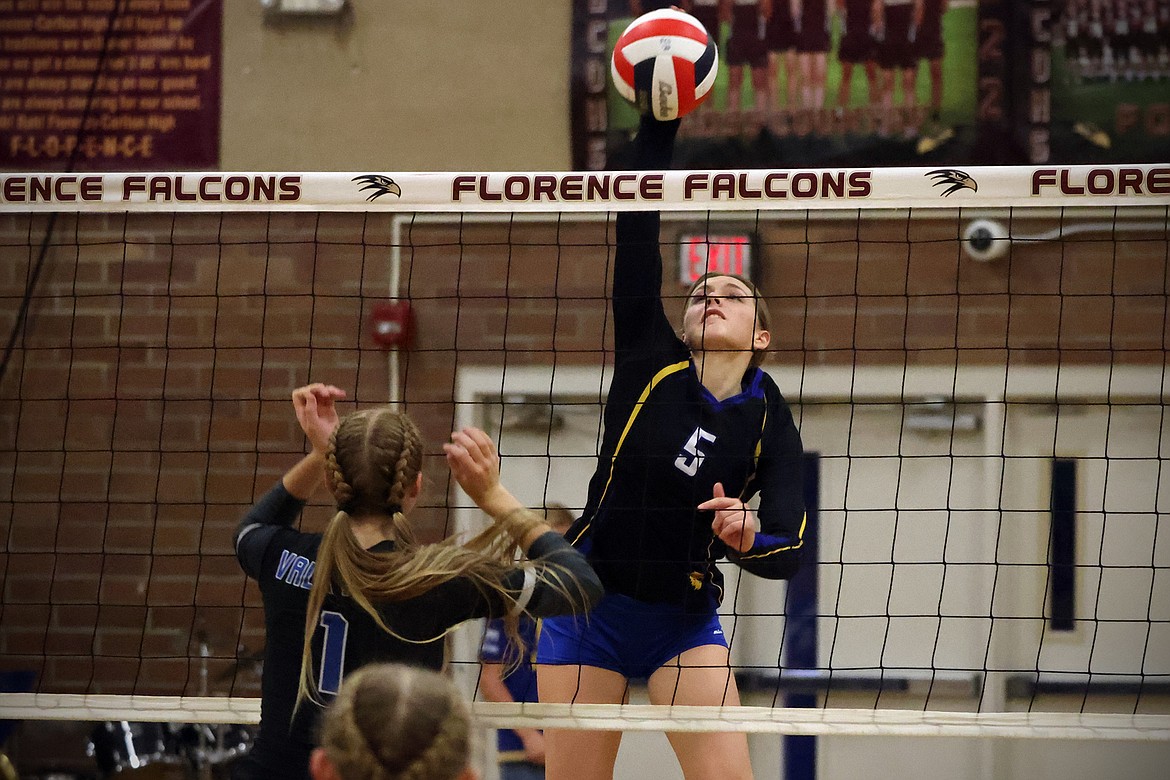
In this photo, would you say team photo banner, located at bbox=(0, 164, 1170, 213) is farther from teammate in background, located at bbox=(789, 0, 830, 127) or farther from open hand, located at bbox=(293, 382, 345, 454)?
teammate in background, located at bbox=(789, 0, 830, 127)

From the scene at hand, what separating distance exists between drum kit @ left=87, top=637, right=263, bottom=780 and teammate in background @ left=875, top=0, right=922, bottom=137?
10.3ft

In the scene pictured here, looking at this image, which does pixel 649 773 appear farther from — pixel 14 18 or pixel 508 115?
pixel 14 18

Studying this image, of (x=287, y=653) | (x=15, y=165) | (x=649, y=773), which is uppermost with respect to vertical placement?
(x=15, y=165)

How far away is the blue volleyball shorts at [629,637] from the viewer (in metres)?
2.92

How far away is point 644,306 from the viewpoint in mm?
2918

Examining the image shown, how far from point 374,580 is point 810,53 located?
10.9ft

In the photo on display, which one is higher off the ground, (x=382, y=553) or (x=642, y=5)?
(x=642, y=5)

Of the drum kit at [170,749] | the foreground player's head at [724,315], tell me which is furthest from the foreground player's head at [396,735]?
the drum kit at [170,749]

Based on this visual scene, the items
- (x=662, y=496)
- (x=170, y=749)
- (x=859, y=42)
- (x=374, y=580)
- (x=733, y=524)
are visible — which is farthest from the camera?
(x=859, y=42)

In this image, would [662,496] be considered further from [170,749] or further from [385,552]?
[170,749]

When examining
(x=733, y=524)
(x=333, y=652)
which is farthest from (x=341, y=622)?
(x=733, y=524)

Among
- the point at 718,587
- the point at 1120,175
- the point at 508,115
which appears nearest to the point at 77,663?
A: the point at 508,115

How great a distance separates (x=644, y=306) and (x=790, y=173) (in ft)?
1.57

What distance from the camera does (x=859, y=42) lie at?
480 centimetres
